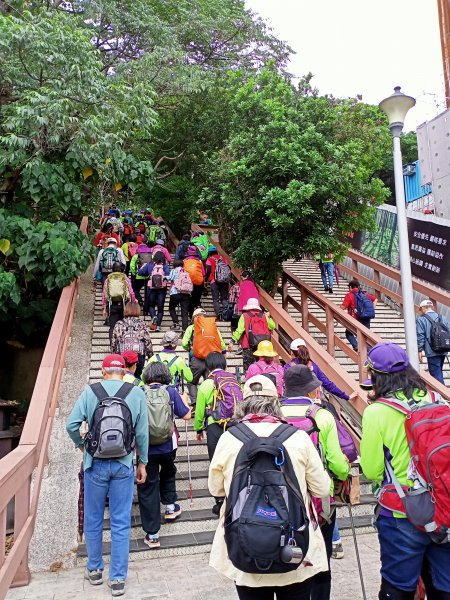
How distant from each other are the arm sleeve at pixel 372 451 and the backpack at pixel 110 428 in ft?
6.52

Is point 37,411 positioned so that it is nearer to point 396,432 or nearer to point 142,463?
point 142,463

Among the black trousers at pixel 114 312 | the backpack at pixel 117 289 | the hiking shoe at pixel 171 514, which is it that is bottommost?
the hiking shoe at pixel 171 514

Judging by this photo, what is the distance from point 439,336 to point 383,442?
17.4 ft

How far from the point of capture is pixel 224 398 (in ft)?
17.7

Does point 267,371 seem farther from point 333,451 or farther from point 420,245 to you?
point 420,245

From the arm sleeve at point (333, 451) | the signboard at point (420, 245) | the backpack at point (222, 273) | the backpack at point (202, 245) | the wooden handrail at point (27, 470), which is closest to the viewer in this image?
the arm sleeve at point (333, 451)

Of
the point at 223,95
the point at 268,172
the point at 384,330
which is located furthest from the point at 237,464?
the point at 223,95

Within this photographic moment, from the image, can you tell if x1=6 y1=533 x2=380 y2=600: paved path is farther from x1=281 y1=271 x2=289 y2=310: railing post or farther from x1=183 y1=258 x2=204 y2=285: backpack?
x1=281 y1=271 x2=289 y2=310: railing post

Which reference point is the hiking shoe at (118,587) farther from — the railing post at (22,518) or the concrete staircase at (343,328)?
the concrete staircase at (343,328)

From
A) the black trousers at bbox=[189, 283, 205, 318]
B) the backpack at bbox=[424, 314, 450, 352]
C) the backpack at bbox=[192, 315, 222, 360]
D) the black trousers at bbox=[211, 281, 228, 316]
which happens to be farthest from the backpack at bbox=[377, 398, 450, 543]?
the black trousers at bbox=[211, 281, 228, 316]

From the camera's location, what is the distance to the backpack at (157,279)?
9750mm

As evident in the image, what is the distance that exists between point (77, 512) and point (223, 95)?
11.3 meters

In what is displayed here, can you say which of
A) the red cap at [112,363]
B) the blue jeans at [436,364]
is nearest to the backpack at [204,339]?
the red cap at [112,363]

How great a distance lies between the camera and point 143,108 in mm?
9531
